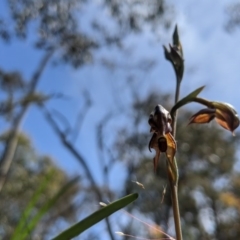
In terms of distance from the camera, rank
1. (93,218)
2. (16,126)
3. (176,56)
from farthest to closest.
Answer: (16,126) < (176,56) < (93,218)

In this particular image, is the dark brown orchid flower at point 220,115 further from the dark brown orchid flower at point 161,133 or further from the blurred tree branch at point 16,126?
the blurred tree branch at point 16,126

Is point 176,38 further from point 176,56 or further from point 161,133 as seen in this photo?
point 161,133

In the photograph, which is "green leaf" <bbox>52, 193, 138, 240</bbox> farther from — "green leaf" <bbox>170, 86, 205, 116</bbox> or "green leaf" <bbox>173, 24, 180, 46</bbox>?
"green leaf" <bbox>173, 24, 180, 46</bbox>

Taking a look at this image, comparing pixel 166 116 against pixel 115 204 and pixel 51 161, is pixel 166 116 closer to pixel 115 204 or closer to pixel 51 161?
pixel 115 204

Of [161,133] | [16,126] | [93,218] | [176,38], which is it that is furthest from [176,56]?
[16,126]

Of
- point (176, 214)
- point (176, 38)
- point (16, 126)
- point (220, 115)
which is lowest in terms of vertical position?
point (176, 214)

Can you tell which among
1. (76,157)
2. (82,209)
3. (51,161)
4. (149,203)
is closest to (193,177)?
(149,203)

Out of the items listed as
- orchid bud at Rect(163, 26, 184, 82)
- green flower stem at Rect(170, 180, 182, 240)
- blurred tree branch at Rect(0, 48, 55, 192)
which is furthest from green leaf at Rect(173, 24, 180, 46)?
blurred tree branch at Rect(0, 48, 55, 192)
